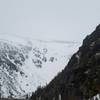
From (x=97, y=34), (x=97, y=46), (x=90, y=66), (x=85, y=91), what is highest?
(x=97, y=34)

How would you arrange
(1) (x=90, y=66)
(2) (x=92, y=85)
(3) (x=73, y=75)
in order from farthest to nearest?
(3) (x=73, y=75) < (1) (x=90, y=66) < (2) (x=92, y=85)

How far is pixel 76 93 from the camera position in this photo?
95250 millimetres

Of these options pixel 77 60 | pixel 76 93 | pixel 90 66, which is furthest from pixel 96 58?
pixel 77 60

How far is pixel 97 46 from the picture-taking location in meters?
105

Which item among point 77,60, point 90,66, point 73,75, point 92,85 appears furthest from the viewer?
point 77,60

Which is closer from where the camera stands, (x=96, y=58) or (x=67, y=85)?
(x=96, y=58)

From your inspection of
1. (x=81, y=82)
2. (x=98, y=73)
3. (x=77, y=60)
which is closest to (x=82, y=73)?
(x=81, y=82)

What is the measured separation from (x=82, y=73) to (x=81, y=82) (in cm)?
233

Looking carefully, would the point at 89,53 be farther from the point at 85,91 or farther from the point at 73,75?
the point at 85,91

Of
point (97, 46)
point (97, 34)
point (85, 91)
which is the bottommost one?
point (85, 91)

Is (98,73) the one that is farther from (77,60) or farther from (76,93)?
(77,60)

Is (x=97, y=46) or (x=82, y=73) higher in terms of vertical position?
(x=97, y=46)

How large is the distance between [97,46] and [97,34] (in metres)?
15.4

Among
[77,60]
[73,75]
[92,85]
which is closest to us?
[92,85]
